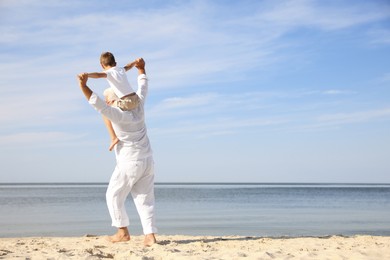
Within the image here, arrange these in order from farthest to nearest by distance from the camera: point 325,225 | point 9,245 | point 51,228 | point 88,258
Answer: point 325,225 → point 51,228 → point 9,245 → point 88,258

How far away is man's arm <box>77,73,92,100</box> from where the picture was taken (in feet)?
16.9

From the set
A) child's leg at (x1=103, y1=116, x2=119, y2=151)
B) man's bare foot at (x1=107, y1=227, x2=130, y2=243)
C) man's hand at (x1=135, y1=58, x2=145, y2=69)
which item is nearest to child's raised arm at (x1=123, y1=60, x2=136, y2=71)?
man's hand at (x1=135, y1=58, x2=145, y2=69)

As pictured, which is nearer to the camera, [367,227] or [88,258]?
[88,258]

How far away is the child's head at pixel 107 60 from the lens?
555cm

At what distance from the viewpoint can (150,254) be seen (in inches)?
193

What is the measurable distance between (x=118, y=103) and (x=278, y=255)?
2.29 meters

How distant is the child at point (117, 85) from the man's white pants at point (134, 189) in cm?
34

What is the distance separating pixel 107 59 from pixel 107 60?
0.01 m

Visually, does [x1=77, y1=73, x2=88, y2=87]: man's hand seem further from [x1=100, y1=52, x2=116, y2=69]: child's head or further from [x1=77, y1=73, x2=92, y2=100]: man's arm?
[x1=100, y1=52, x2=116, y2=69]: child's head

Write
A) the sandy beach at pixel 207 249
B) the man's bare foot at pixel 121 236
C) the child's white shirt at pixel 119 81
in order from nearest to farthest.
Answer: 1. the sandy beach at pixel 207 249
2. the child's white shirt at pixel 119 81
3. the man's bare foot at pixel 121 236

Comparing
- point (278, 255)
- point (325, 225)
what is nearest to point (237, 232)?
point (325, 225)

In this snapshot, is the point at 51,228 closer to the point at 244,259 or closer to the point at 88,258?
the point at 88,258

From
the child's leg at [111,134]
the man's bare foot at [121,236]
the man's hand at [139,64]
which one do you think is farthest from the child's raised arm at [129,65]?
the man's bare foot at [121,236]

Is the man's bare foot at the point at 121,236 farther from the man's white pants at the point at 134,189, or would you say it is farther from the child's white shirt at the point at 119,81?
the child's white shirt at the point at 119,81
